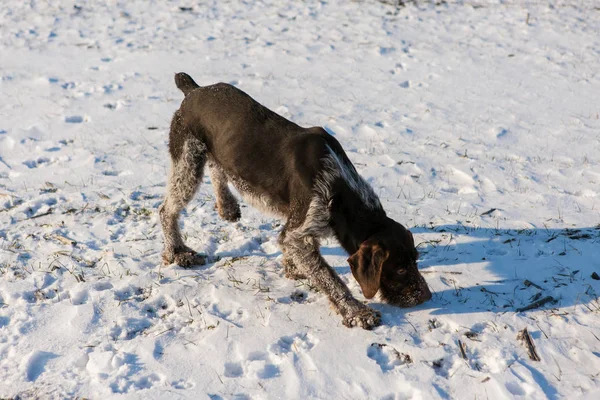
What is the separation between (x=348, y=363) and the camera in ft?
12.2

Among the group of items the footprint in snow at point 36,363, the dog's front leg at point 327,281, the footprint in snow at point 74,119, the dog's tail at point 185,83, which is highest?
the dog's tail at point 185,83

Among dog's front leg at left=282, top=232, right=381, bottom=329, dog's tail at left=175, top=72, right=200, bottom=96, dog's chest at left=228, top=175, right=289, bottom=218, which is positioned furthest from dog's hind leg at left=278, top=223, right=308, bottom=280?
dog's tail at left=175, top=72, right=200, bottom=96

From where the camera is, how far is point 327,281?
4285mm

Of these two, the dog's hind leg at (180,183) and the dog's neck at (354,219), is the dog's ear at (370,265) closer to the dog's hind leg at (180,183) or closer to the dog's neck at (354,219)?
the dog's neck at (354,219)

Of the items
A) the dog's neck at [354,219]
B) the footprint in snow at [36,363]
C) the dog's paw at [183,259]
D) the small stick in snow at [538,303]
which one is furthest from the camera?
the dog's paw at [183,259]

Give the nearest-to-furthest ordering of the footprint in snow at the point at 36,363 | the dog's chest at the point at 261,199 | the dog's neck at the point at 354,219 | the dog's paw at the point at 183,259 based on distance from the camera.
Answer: the footprint in snow at the point at 36,363
the dog's neck at the point at 354,219
the dog's chest at the point at 261,199
the dog's paw at the point at 183,259

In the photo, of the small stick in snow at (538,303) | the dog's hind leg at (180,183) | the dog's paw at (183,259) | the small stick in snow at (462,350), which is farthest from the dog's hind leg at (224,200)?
the small stick in snow at (538,303)

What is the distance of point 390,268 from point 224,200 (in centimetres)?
214

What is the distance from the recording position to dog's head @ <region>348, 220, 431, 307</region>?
4070mm

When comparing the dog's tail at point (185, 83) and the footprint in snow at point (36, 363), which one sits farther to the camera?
the dog's tail at point (185, 83)

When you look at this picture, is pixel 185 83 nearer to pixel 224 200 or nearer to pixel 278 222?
pixel 224 200

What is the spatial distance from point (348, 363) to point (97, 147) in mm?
5432

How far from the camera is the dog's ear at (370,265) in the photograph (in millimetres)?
4059

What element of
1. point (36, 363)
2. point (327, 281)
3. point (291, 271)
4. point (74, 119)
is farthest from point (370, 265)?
point (74, 119)
